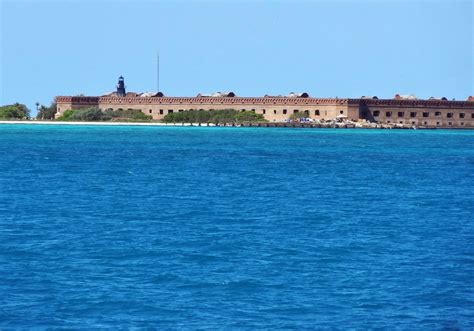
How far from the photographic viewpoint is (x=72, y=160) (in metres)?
55.1

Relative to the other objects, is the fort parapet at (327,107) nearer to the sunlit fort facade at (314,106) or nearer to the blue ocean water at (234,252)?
the sunlit fort facade at (314,106)

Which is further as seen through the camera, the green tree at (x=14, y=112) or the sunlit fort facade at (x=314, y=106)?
the green tree at (x=14, y=112)

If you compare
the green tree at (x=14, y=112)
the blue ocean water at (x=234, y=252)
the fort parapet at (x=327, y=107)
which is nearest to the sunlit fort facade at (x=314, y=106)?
the fort parapet at (x=327, y=107)

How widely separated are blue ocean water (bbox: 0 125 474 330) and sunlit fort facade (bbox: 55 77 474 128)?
82.7 meters

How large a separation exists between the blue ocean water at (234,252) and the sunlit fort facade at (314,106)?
82652 millimetres

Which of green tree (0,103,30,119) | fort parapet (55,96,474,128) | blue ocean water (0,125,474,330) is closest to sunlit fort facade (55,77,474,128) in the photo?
fort parapet (55,96,474,128)

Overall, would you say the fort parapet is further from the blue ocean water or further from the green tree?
the blue ocean water

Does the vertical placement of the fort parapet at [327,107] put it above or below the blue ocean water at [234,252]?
above

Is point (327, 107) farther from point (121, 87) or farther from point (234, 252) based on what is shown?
point (234, 252)

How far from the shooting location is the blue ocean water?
57.0ft

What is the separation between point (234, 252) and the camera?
73.7 ft

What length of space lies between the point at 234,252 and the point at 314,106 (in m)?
106

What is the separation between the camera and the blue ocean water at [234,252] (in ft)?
57.0

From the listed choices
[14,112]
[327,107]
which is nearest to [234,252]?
[327,107]
